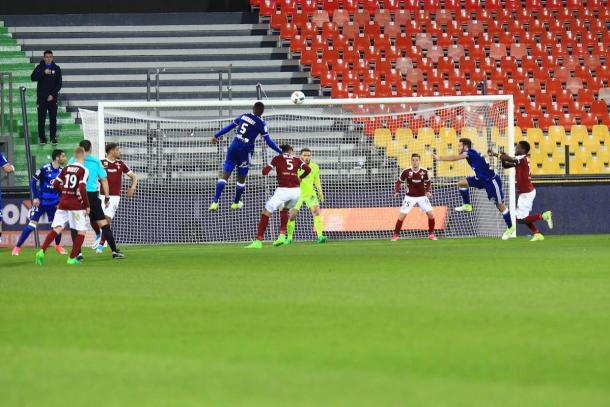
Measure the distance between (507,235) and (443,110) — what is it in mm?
4094

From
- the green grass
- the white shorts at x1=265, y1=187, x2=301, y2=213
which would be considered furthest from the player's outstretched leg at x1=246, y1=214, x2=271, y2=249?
the green grass

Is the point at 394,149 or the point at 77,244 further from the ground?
the point at 394,149

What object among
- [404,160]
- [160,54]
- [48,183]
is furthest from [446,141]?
[48,183]

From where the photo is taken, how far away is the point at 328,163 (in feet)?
81.3

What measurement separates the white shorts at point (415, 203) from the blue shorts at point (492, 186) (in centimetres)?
94

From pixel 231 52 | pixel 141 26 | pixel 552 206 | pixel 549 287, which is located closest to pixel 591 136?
pixel 552 206

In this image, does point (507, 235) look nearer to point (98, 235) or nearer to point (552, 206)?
point (552, 206)

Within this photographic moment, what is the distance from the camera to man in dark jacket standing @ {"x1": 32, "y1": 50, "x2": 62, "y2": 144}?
24.7 meters

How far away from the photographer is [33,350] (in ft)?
21.6

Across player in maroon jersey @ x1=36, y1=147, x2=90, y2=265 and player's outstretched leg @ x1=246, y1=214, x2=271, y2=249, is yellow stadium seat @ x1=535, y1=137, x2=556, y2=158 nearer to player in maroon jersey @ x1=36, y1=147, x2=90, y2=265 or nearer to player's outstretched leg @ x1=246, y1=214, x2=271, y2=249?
player's outstretched leg @ x1=246, y1=214, x2=271, y2=249

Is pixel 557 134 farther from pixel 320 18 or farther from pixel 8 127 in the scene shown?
pixel 8 127

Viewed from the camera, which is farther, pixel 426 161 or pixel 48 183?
pixel 426 161

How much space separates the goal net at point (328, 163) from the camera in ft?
77.5

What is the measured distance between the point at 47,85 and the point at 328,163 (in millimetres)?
6207
